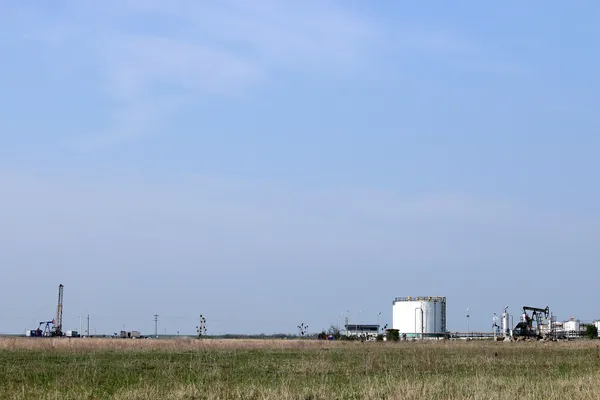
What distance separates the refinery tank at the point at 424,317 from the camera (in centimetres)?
13788

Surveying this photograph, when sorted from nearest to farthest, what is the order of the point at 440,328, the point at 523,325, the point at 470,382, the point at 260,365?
the point at 470,382 → the point at 260,365 → the point at 523,325 → the point at 440,328

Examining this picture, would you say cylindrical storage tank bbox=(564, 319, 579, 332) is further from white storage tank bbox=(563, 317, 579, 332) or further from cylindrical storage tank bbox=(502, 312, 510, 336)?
cylindrical storage tank bbox=(502, 312, 510, 336)

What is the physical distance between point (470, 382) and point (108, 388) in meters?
12.8

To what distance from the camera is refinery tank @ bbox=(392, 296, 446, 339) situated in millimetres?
137875

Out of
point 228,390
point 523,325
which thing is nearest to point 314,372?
point 228,390

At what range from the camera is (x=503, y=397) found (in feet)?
78.2

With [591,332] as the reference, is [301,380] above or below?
above

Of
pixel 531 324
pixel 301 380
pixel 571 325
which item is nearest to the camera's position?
pixel 301 380

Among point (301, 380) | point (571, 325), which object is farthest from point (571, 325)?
point (301, 380)

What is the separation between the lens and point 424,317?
454 ft

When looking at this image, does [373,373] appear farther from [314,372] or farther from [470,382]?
[470,382]

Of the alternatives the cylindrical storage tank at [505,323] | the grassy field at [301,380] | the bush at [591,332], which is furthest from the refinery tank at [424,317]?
the grassy field at [301,380]

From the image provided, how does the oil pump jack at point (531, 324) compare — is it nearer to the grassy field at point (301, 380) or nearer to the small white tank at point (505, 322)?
the small white tank at point (505, 322)

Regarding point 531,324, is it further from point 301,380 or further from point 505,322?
point 301,380
